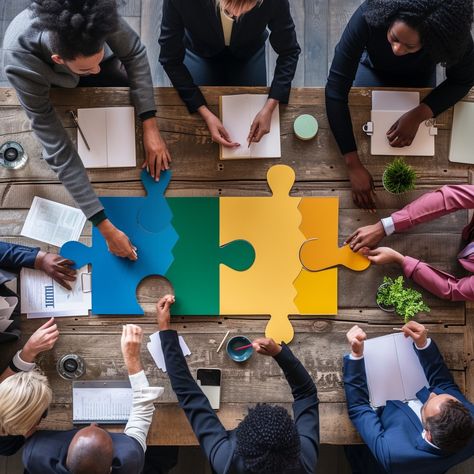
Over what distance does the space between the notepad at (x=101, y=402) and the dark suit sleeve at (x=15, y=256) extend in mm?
529

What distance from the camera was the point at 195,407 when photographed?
6.10 feet

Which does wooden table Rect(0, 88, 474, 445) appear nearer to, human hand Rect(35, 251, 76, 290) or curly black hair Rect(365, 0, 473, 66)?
human hand Rect(35, 251, 76, 290)

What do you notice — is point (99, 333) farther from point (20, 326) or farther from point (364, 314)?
point (364, 314)

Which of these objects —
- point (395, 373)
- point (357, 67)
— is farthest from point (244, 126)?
point (395, 373)

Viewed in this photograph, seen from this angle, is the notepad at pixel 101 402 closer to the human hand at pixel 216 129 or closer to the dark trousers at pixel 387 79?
the human hand at pixel 216 129

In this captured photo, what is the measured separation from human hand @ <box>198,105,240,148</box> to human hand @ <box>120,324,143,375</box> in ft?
2.75

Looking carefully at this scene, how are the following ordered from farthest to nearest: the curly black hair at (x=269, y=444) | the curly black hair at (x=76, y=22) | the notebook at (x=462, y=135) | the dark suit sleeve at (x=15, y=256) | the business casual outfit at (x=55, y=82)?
the notebook at (x=462, y=135)
the dark suit sleeve at (x=15, y=256)
the business casual outfit at (x=55, y=82)
the curly black hair at (x=269, y=444)
the curly black hair at (x=76, y=22)

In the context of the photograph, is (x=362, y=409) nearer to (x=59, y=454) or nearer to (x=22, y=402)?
(x=59, y=454)

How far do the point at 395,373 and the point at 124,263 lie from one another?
1.20 m

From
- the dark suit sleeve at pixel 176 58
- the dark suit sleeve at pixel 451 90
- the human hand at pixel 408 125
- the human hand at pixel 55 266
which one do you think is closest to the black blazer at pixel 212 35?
the dark suit sleeve at pixel 176 58

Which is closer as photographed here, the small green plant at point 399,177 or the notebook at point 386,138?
the small green plant at point 399,177

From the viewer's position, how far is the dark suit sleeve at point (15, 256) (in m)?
1.98

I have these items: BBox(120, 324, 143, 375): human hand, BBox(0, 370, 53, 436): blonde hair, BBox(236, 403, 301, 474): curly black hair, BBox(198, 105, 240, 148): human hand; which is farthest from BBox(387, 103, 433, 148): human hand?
BBox(0, 370, 53, 436): blonde hair

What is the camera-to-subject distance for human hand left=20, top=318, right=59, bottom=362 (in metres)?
1.94
